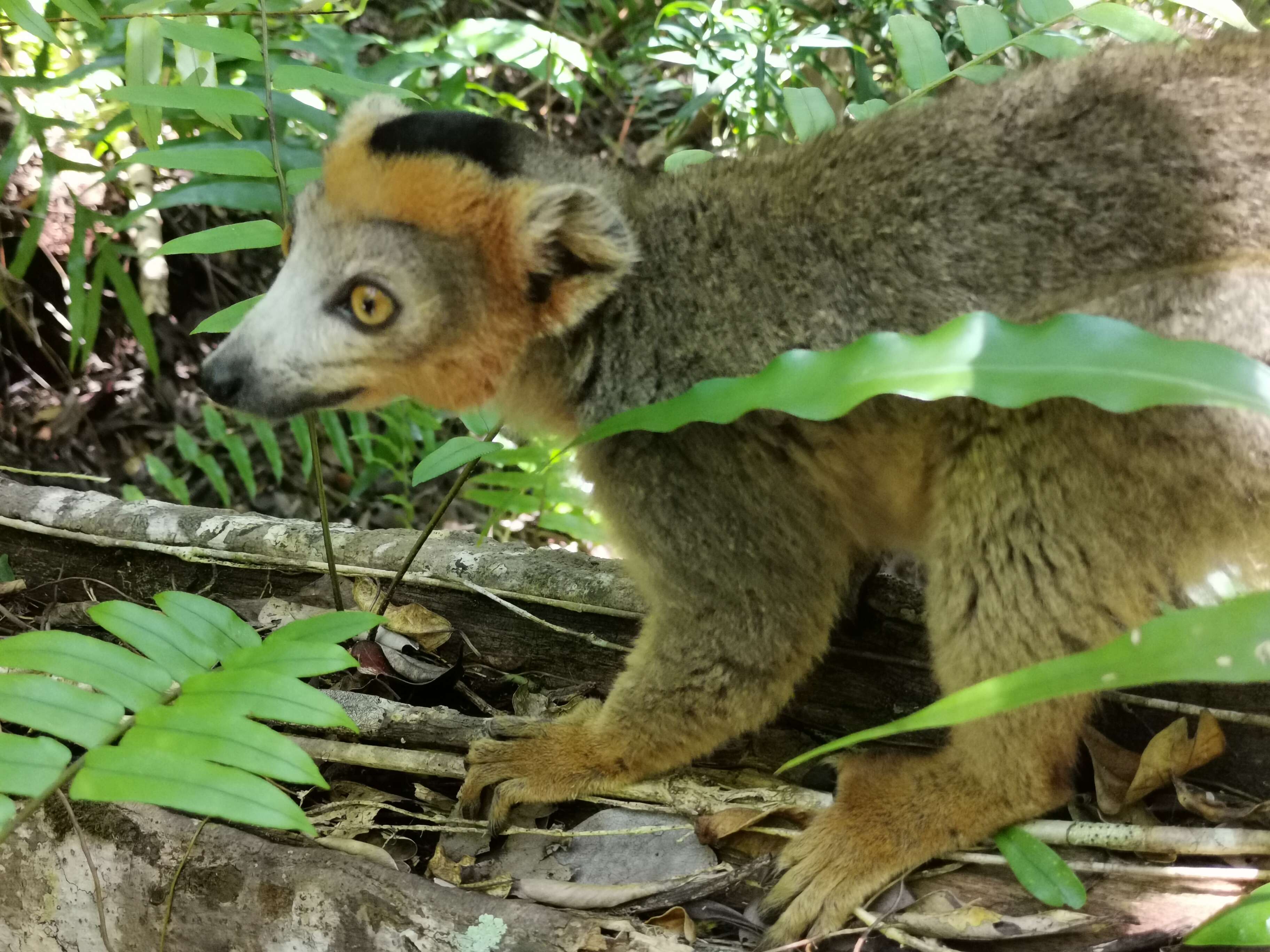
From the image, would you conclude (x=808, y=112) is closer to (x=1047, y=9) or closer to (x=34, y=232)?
(x=1047, y=9)

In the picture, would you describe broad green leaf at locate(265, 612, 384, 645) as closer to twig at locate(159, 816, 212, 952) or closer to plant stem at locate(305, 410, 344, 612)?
twig at locate(159, 816, 212, 952)

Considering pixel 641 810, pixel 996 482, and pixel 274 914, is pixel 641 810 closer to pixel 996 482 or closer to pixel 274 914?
pixel 274 914

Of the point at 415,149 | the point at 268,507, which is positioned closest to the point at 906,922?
the point at 415,149

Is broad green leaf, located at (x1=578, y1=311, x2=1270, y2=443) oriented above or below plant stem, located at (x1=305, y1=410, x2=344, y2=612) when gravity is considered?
above

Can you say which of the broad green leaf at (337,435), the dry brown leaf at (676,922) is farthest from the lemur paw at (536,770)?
the broad green leaf at (337,435)

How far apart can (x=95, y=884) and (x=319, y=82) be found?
137 inches

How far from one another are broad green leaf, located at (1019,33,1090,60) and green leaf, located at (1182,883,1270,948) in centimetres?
370

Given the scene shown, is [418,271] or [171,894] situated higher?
[418,271]

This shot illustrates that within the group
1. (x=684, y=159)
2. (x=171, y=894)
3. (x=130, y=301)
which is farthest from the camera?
(x=130, y=301)

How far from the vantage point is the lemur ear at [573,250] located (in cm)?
371

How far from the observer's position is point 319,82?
14.5 feet

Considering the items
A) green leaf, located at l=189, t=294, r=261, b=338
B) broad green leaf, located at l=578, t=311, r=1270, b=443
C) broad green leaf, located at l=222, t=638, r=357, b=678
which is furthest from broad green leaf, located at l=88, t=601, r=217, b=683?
broad green leaf, located at l=578, t=311, r=1270, b=443

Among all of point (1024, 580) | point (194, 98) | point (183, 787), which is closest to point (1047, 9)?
point (1024, 580)

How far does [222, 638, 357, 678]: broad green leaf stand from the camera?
273cm
